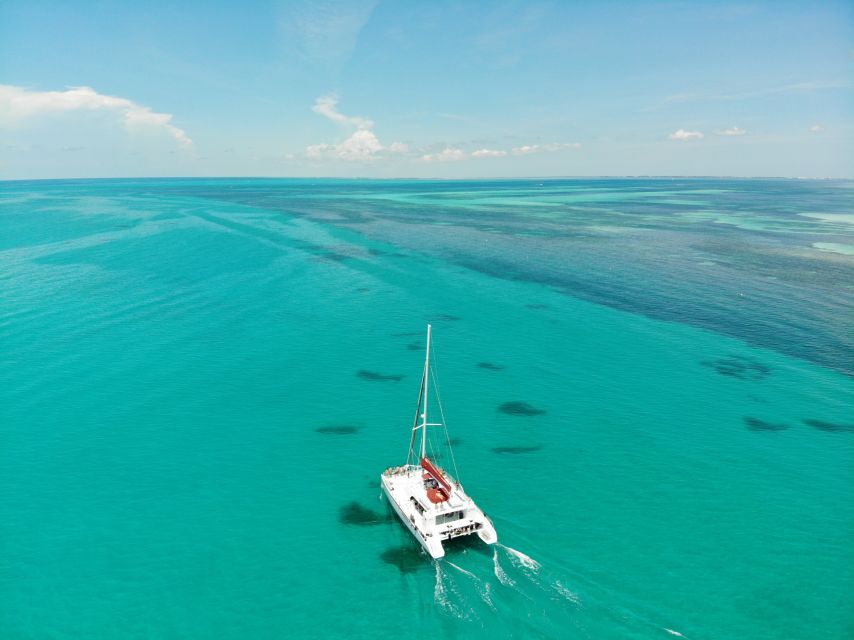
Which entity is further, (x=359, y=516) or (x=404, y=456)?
(x=404, y=456)

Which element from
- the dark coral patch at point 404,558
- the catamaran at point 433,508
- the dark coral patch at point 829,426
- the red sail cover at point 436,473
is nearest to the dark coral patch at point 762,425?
the dark coral patch at point 829,426

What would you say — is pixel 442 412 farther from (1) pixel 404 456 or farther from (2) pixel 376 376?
(2) pixel 376 376

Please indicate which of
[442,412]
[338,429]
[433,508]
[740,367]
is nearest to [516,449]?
[442,412]

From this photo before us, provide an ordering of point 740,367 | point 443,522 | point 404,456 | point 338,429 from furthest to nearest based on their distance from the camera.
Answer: point 740,367
point 338,429
point 404,456
point 443,522

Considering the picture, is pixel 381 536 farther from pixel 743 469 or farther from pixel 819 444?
pixel 819 444

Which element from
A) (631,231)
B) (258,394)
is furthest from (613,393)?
(631,231)

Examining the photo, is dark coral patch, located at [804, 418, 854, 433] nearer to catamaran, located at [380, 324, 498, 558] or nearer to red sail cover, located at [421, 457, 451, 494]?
catamaran, located at [380, 324, 498, 558]
